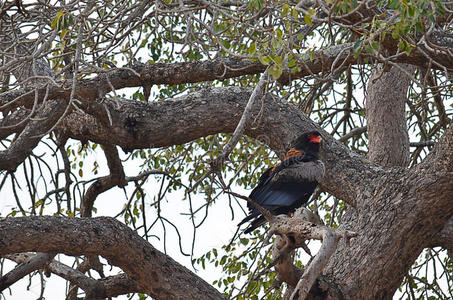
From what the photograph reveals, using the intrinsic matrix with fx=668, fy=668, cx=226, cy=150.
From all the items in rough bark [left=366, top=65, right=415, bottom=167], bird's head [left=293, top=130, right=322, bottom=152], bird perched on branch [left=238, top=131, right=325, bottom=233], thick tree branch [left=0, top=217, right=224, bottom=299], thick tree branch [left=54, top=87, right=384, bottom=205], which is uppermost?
rough bark [left=366, top=65, right=415, bottom=167]

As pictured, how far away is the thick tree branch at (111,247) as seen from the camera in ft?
12.4

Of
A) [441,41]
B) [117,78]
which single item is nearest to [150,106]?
[117,78]

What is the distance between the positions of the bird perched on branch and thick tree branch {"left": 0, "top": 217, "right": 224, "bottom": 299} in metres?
0.78

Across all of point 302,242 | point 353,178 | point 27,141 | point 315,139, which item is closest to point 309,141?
point 315,139

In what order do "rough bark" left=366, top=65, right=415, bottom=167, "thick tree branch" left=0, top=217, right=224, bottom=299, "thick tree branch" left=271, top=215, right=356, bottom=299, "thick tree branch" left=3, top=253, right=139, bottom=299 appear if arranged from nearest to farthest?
"thick tree branch" left=271, top=215, right=356, bottom=299, "thick tree branch" left=0, top=217, right=224, bottom=299, "thick tree branch" left=3, top=253, right=139, bottom=299, "rough bark" left=366, top=65, right=415, bottom=167

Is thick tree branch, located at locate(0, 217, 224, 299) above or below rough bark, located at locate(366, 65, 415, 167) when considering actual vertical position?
below

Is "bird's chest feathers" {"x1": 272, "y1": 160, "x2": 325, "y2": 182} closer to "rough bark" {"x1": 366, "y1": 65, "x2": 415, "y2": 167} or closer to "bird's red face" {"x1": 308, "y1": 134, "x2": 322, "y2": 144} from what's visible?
"bird's red face" {"x1": 308, "y1": 134, "x2": 322, "y2": 144}

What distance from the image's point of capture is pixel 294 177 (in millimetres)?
4914

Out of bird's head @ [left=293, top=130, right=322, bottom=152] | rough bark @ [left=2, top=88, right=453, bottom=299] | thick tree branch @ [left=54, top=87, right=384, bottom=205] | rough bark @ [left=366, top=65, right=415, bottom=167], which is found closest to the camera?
rough bark @ [left=2, top=88, right=453, bottom=299]

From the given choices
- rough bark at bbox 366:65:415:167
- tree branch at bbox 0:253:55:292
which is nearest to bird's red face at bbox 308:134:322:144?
rough bark at bbox 366:65:415:167

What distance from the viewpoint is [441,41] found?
4.45 m

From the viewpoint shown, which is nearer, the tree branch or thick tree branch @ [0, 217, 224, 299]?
thick tree branch @ [0, 217, 224, 299]

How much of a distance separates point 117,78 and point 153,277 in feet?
4.78

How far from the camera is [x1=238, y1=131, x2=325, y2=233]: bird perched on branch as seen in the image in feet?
15.6
